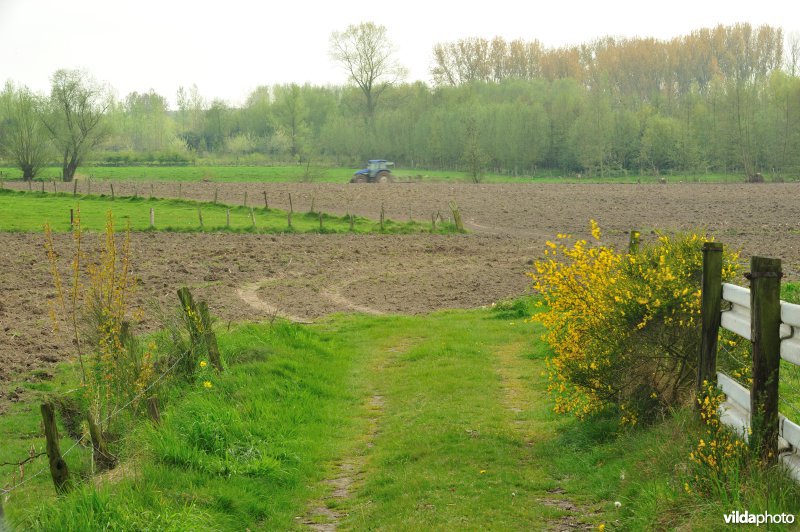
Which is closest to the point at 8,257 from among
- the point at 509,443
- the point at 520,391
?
the point at 520,391

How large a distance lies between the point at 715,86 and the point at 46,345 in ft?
393

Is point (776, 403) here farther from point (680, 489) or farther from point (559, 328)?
point (559, 328)

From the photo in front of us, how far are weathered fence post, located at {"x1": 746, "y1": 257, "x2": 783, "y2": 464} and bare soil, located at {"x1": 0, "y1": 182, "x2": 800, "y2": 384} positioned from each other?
4.97 metres

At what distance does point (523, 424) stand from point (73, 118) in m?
90.2

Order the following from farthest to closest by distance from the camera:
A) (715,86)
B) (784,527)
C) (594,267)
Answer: (715,86), (594,267), (784,527)

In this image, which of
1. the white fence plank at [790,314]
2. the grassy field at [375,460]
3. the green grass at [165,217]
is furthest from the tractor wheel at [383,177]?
the white fence plank at [790,314]

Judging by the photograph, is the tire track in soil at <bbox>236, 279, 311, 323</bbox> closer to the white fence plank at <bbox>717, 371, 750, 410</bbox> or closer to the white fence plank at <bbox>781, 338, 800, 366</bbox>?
the white fence plank at <bbox>717, 371, 750, 410</bbox>

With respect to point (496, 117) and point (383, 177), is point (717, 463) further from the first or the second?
point (496, 117)

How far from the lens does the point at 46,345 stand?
17.8 meters

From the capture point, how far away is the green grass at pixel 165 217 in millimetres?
43156

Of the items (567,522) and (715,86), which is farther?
(715,86)

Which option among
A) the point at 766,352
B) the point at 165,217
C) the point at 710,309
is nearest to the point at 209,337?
the point at 710,309

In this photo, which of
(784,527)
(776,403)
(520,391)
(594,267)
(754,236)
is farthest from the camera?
(754,236)

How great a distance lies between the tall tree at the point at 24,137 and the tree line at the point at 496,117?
138 mm
